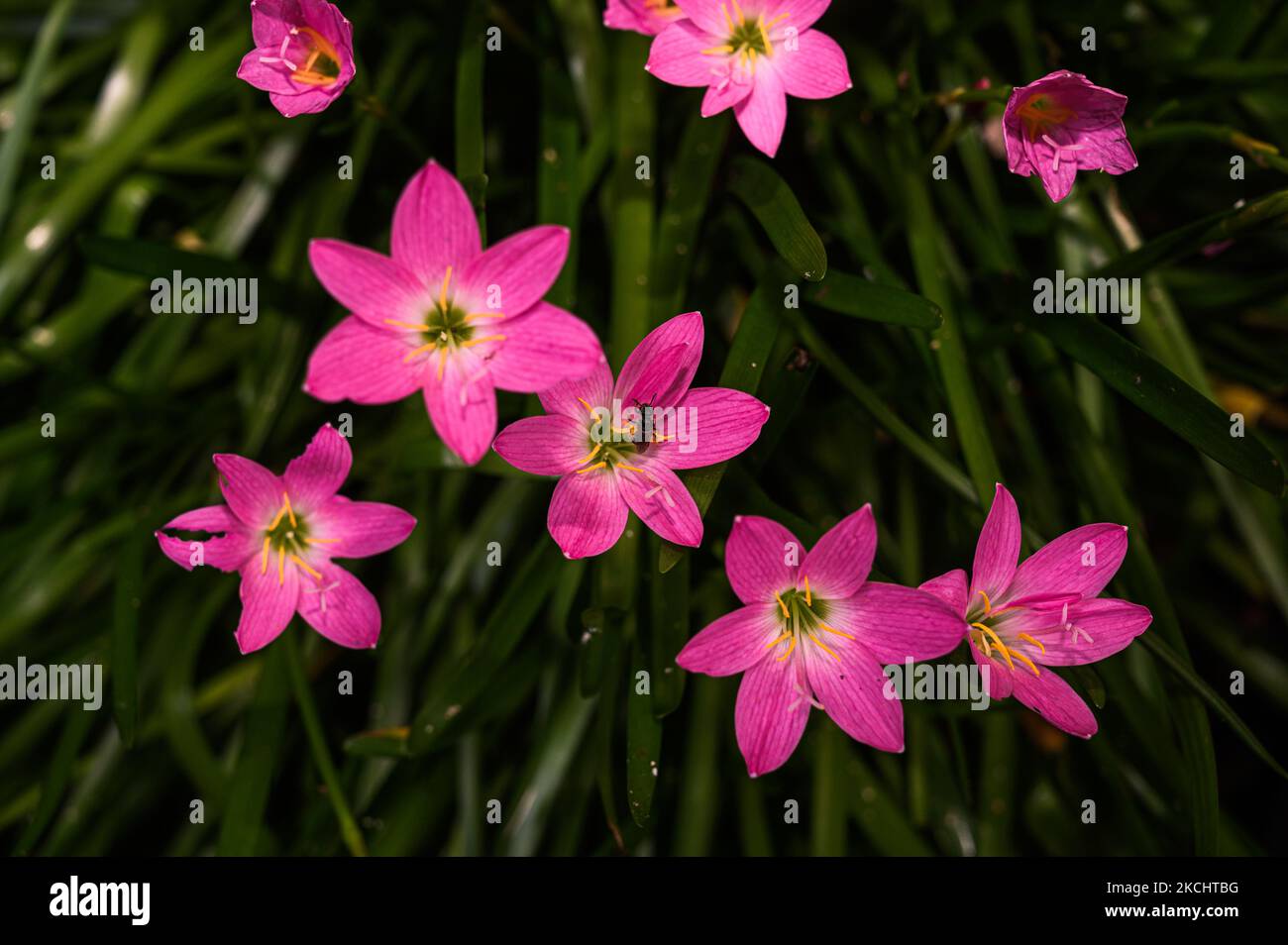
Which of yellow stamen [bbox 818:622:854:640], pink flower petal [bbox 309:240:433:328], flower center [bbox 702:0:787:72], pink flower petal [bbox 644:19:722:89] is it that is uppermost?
flower center [bbox 702:0:787:72]

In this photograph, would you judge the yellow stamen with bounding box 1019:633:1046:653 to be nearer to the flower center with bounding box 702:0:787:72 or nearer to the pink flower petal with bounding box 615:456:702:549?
the pink flower petal with bounding box 615:456:702:549

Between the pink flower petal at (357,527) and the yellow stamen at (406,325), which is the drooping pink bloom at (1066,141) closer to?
the yellow stamen at (406,325)

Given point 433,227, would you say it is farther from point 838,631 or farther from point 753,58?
point 838,631

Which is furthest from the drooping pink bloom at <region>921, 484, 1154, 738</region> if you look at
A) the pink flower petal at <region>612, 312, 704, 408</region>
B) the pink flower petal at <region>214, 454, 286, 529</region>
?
the pink flower petal at <region>214, 454, 286, 529</region>

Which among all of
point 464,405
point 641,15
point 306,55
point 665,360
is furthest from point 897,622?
point 306,55

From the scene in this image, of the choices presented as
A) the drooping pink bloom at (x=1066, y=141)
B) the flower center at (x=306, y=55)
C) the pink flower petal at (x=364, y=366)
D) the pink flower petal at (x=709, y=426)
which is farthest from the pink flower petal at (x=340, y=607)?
the drooping pink bloom at (x=1066, y=141)
